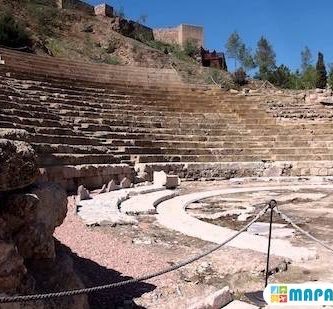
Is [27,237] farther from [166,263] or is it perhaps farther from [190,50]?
[190,50]

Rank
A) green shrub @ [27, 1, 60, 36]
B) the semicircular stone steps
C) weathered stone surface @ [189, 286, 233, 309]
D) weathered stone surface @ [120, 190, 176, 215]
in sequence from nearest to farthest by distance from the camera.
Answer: weathered stone surface @ [189, 286, 233, 309], the semicircular stone steps, weathered stone surface @ [120, 190, 176, 215], green shrub @ [27, 1, 60, 36]

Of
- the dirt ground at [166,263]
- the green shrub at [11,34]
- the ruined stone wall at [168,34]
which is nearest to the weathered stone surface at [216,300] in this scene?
the dirt ground at [166,263]

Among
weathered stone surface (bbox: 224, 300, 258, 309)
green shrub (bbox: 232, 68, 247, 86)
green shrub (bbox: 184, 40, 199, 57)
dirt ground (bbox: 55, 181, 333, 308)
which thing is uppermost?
green shrub (bbox: 184, 40, 199, 57)

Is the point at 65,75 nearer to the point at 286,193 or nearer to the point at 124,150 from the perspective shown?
the point at 124,150

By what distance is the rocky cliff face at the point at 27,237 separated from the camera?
3365mm

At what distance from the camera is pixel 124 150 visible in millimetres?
16422

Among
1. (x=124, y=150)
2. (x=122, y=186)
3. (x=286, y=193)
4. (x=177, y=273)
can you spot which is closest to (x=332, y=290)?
(x=177, y=273)

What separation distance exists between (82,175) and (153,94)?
10118mm

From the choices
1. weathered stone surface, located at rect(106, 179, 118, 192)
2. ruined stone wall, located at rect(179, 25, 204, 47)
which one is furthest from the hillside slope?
weathered stone surface, located at rect(106, 179, 118, 192)

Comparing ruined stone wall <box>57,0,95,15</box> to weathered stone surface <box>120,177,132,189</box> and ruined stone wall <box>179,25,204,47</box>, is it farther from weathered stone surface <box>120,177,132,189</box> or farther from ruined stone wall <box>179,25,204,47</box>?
weathered stone surface <box>120,177,132,189</box>

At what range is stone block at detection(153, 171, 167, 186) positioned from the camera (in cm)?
1459

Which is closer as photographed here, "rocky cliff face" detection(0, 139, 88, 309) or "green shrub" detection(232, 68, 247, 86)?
"rocky cliff face" detection(0, 139, 88, 309)

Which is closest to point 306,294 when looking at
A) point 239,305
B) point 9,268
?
point 239,305

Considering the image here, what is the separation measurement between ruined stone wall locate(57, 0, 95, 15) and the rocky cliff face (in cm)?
4084
